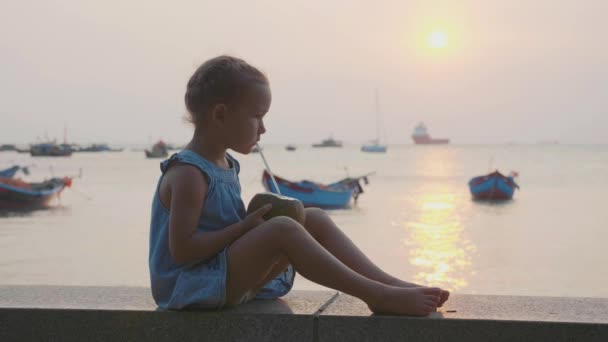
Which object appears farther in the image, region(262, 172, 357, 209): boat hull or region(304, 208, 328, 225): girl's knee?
region(262, 172, 357, 209): boat hull

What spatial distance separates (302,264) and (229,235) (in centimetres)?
25

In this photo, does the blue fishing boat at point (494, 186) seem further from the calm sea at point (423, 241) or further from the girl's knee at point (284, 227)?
the girl's knee at point (284, 227)

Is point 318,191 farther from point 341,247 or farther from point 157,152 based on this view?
point 157,152

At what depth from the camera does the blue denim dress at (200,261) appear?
2.24 m

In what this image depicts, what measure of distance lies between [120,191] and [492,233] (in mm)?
23049

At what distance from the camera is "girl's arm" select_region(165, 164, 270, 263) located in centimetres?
222

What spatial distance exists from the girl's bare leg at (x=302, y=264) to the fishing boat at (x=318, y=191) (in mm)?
21937

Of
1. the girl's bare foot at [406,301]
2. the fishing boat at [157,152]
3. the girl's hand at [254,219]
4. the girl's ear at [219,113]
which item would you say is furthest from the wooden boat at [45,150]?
the girl's bare foot at [406,301]

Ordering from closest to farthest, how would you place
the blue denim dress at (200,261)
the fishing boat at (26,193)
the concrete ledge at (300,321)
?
the concrete ledge at (300,321) < the blue denim dress at (200,261) < the fishing boat at (26,193)

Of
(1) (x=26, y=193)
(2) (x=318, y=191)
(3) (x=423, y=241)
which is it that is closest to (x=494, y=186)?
(2) (x=318, y=191)

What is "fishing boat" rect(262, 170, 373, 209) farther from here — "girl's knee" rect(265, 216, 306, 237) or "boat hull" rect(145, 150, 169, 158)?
"boat hull" rect(145, 150, 169, 158)

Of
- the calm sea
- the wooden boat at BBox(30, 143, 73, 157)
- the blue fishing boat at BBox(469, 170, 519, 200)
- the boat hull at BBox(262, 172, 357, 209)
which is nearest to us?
the calm sea

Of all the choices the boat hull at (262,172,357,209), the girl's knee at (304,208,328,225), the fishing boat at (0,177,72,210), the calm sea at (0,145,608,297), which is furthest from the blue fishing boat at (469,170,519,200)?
the girl's knee at (304,208,328,225)

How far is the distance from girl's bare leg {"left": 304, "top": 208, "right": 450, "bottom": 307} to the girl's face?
35cm
